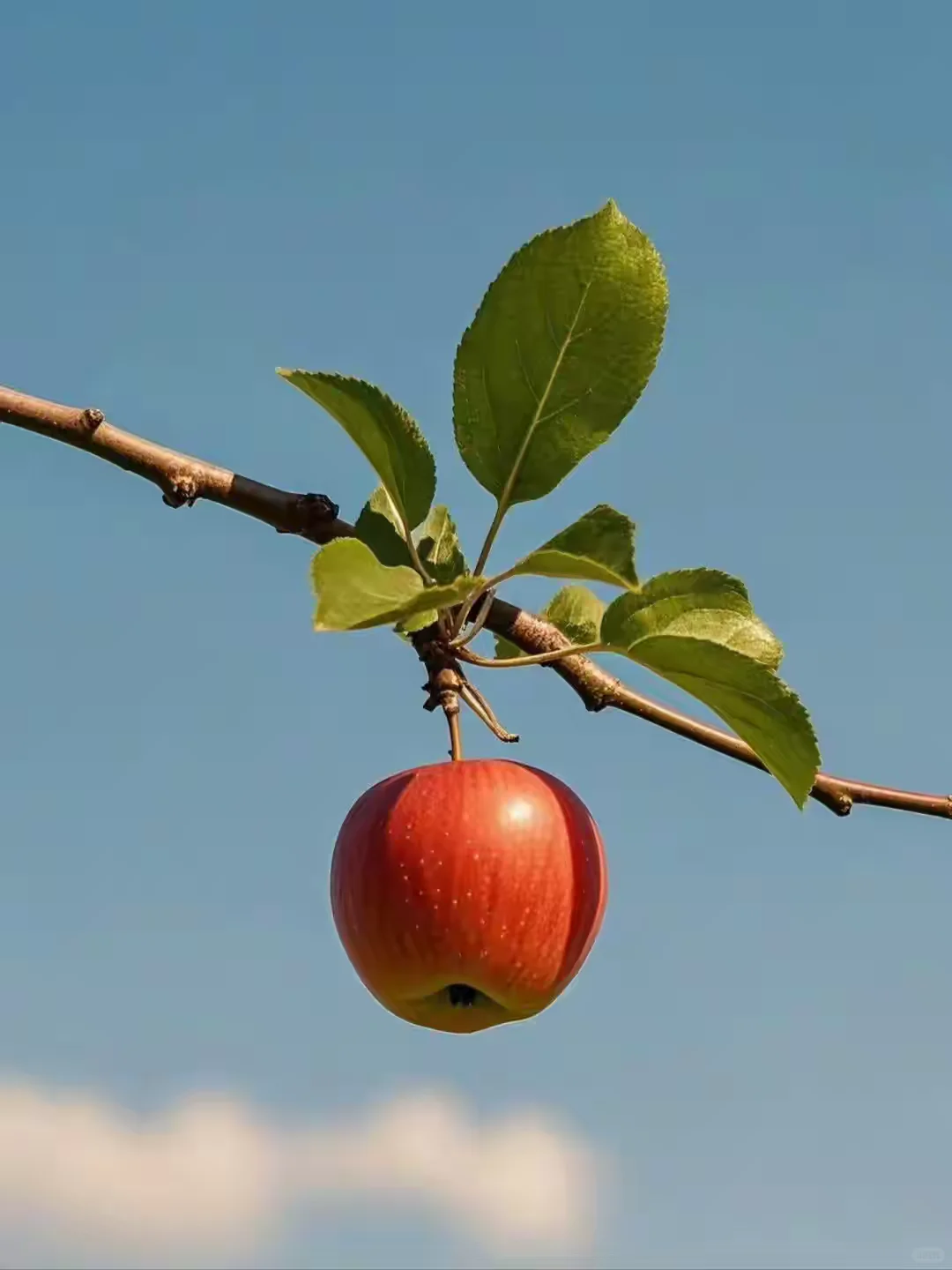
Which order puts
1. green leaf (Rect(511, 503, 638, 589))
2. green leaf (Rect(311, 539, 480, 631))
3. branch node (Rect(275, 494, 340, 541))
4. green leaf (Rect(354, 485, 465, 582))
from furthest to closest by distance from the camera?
green leaf (Rect(354, 485, 465, 582)) → branch node (Rect(275, 494, 340, 541)) → green leaf (Rect(511, 503, 638, 589)) → green leaf (Rect(311, 539, 480, 631))

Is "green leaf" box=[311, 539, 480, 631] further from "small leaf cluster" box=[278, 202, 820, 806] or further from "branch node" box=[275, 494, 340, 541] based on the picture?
"branch node" box=[275, 494, 340, 541]

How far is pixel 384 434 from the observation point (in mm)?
1947

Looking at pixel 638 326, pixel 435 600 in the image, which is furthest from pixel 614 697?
pixel 435 600

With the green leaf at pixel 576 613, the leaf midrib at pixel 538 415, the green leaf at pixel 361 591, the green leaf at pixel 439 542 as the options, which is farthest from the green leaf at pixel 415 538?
the green leaf at pixel 361 591

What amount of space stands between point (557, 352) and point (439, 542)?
0.35m

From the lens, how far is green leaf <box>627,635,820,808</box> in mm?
1856

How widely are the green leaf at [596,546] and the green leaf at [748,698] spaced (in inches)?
8.2

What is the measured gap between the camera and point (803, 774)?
192 centimetres

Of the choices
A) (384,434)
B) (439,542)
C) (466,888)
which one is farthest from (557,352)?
(466,888)

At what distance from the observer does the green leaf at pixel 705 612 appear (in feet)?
6.23

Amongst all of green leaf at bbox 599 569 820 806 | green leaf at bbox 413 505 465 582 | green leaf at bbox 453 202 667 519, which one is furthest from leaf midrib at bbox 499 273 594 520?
green leaf at bbox 599 569 820 806

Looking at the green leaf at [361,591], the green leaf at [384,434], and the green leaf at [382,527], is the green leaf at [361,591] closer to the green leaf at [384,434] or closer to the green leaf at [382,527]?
Answer: the green leaf at [384,434]

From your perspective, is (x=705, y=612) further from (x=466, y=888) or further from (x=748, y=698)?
(x=466, y=888)

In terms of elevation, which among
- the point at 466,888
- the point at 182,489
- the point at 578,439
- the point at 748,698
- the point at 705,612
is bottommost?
the point at 466,888
